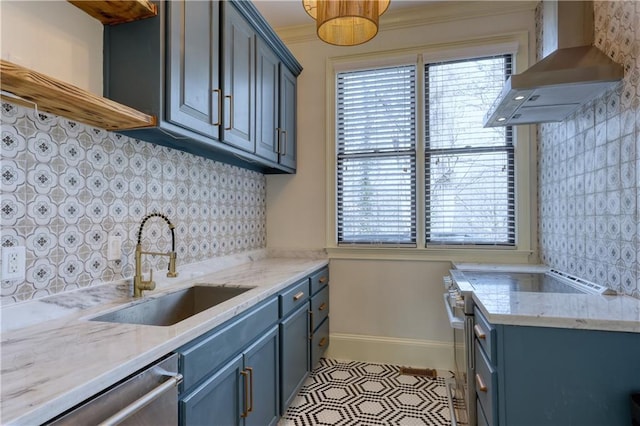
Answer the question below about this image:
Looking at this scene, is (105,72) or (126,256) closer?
(105,72)

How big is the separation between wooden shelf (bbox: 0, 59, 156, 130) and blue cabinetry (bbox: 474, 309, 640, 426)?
168 cm

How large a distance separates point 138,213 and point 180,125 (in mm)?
518

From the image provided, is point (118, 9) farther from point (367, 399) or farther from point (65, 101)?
point (367, 399)

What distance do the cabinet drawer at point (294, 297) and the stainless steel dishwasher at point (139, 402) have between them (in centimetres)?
91

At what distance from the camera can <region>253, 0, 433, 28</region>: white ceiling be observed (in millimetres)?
2699

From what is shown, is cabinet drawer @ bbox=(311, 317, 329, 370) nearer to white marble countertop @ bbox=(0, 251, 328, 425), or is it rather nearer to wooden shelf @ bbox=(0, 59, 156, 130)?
white marble countertop @ bbox=(0, 251, 328, 425)

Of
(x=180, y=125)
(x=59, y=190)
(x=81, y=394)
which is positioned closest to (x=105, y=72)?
(x=180, y=125)

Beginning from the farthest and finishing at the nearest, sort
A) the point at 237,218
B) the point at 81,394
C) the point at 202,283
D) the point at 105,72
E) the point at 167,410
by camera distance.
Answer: the point at 237,218, the point at 202,283, the point at 105,72, the point at 167,410, the point at 81,394

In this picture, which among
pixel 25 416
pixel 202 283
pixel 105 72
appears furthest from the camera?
pixel 202 283

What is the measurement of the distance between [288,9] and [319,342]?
274 cm

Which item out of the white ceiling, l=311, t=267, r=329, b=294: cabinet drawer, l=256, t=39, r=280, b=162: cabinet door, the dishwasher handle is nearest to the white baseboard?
l=311, t=267, r=329, b=294: cabinet drawer

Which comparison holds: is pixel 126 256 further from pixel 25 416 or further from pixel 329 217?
pixel 329 217

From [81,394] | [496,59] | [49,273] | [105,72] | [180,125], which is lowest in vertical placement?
[81,394]

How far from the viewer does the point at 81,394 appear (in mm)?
736
